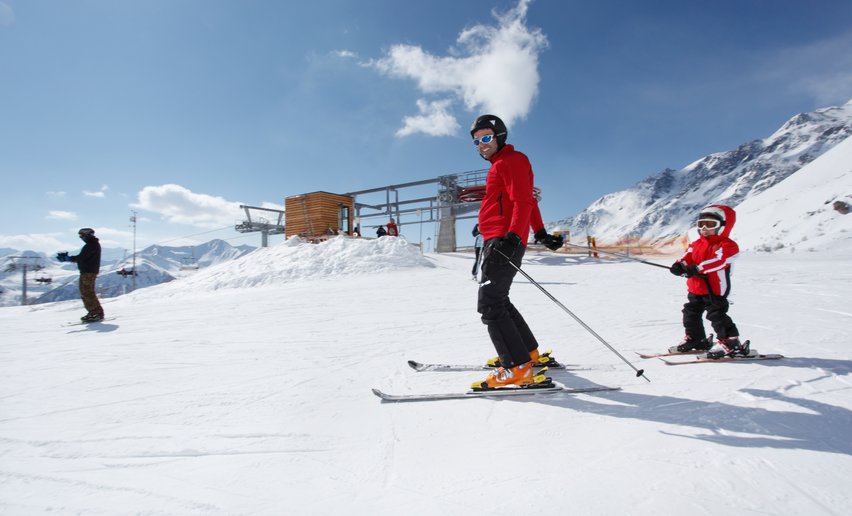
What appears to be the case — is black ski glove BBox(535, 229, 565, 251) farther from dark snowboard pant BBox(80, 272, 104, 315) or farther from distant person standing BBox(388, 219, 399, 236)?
distant person standing BBox(388, 219, 399, 236)

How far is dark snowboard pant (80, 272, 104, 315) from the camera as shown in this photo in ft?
22.2

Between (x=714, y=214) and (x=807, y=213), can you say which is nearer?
(x=714, y=214)

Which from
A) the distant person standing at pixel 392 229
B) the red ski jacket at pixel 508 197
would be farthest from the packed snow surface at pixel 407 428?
the distant person standing at pixel 392 229

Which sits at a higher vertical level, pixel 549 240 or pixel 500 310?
pixel 549 240

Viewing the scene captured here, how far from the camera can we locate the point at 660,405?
2.33m

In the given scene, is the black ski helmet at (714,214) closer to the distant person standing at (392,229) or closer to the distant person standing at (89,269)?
the distant person standing at (89,269)

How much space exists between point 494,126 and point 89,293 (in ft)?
26.9

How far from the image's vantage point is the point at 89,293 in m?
6.83

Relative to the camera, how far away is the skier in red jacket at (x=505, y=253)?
8.54 feet

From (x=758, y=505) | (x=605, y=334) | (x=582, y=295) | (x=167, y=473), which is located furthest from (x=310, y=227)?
(x=758, y=505)

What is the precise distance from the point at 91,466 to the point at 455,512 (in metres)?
1.85

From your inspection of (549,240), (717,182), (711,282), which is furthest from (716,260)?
(717,182)

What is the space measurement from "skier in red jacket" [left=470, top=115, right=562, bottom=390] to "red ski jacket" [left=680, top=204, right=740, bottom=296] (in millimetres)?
2181

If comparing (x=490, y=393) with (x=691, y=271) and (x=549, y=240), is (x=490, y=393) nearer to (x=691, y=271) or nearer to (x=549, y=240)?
(x=549, y=240)
